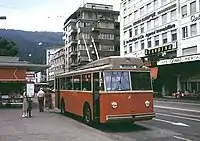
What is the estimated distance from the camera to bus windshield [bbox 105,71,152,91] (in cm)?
1470

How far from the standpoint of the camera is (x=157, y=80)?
58.0 meters

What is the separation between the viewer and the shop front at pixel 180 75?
1838 inches

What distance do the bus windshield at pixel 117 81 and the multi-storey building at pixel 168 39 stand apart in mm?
28989

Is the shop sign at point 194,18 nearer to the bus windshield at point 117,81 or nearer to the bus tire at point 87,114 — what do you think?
the bus tire at point 87,114

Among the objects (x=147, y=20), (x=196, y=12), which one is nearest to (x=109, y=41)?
(x=147, y=20)

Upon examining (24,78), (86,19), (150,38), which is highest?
(86,19)

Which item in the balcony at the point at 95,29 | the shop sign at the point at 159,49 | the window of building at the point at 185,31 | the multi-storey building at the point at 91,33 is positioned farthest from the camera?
the multi-storey building at the point at 91,33

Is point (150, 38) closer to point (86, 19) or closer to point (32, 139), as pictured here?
point (86, 19)

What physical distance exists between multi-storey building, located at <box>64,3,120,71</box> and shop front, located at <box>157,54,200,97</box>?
32.1 metres

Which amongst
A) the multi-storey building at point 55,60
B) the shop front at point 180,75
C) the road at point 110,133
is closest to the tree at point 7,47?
the shop front at point 180,75

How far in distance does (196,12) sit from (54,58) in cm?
9546

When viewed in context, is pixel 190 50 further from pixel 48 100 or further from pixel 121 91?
pixel 121 91

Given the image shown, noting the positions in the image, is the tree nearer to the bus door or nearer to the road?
the road

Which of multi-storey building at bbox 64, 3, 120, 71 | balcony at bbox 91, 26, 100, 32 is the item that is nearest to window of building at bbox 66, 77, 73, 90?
multi-storey building at bbox 64, 3, 120, 71
